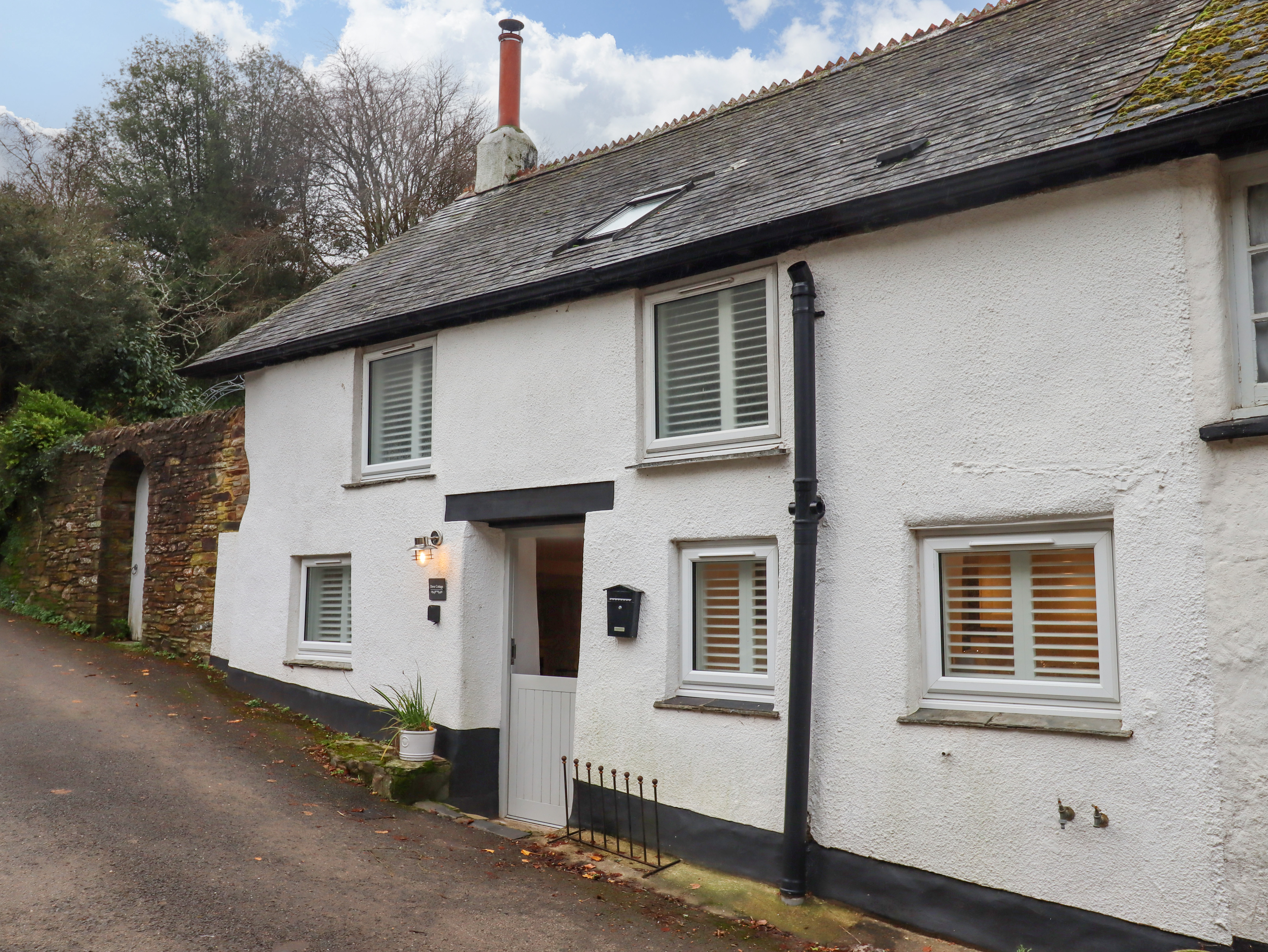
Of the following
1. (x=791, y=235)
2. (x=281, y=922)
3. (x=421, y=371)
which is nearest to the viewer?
(x=281, y=922)

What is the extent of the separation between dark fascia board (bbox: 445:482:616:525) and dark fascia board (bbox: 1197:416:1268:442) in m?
4.10

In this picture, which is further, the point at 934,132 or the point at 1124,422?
the point at 934,132

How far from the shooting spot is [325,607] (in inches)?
412

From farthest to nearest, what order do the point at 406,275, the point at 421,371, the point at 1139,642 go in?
the point at 406,275 < the point at 421,371 < the point at 1139,642

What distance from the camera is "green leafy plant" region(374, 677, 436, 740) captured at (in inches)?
341

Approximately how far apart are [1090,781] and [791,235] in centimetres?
385

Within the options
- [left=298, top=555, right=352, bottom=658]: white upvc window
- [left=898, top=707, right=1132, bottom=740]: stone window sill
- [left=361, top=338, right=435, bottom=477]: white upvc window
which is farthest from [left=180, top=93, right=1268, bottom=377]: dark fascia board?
[left=898, top=707, right=1132, bottom=740]: stone window sill

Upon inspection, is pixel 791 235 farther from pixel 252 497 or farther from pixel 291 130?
pixel 291 130

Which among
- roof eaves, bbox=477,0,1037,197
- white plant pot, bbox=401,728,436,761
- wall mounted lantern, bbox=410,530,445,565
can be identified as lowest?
white plant pot, bbox=401,728,436,761

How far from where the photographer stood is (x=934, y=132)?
6.95m

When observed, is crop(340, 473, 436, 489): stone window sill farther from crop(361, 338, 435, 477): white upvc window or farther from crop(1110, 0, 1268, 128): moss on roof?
crop(1110, 0, 1268, 128): moss on roof

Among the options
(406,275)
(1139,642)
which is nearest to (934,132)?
(1139,642)

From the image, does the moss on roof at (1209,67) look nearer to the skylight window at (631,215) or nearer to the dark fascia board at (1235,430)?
the dark fascia board at (1235,430)

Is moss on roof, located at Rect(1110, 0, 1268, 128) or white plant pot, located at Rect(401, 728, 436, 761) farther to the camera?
white plant pot, located at Rect(401, 728, 436, 761)
